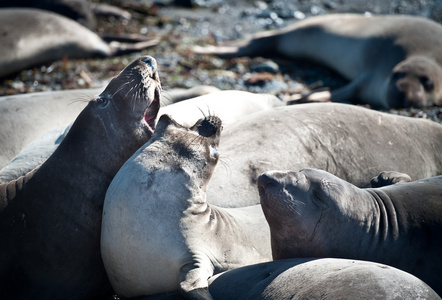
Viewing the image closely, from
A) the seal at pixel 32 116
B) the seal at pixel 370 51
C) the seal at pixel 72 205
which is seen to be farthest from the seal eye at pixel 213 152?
the seal at pixel 370 51

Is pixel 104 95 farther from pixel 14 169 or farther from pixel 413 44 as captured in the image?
pixel 413 44

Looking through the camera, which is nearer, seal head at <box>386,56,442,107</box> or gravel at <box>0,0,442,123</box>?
seal head at <box>386,56,442,107</box>

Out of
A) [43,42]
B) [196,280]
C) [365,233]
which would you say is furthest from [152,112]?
[43,42]

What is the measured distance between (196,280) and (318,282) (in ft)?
2.17

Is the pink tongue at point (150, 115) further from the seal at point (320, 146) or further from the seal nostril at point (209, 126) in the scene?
the seal nostril at point (209, 126)

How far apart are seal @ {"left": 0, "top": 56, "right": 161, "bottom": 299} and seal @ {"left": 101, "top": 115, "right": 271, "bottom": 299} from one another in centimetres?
22

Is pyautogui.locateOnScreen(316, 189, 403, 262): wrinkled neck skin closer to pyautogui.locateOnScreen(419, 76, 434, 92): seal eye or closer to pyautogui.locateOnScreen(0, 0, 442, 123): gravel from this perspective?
pyautogui.locateOnScreen(0, 0, 442, 123): gravel

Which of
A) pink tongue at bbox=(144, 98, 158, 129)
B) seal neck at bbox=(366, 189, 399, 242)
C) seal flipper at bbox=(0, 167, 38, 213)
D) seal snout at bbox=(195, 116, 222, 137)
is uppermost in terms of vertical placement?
seal snout at bbox=(195, 116, 222, 137)

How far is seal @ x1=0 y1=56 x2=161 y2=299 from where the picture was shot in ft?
11.2

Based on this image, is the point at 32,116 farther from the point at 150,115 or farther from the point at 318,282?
the point at 318,282

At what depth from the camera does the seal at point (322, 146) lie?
4.10 metres

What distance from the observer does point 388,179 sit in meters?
4.16

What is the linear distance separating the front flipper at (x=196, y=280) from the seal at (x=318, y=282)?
9 centimetres

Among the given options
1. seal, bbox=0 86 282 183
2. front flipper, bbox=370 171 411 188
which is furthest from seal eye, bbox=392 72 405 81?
front flipper, bbox=370 171 411 188
